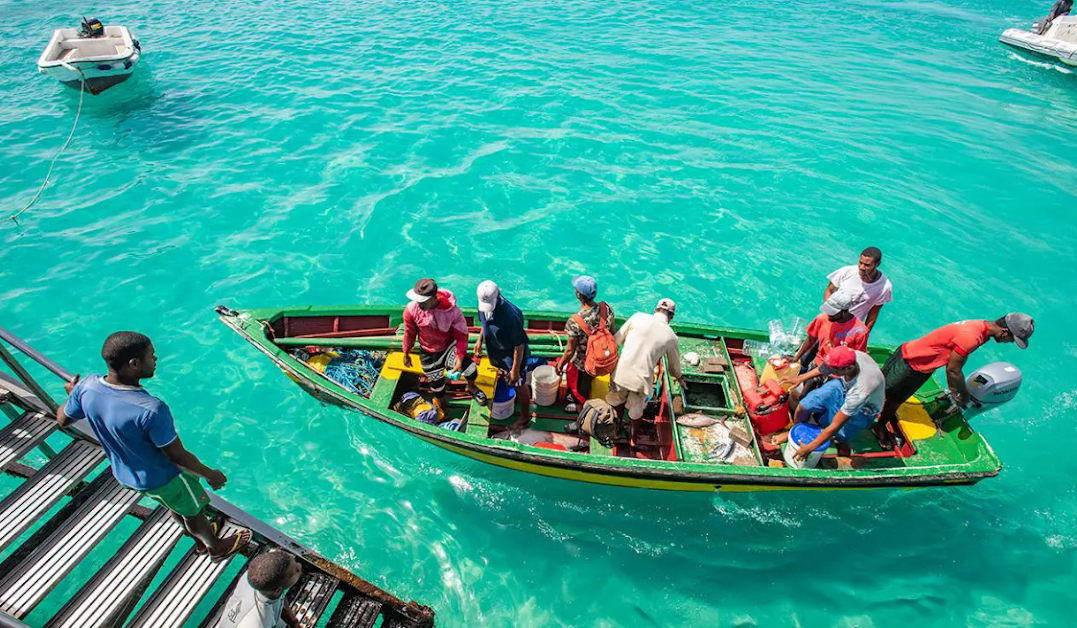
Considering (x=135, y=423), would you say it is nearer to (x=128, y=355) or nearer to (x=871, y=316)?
(x=128, y=355)

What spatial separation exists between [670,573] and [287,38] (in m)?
30.9

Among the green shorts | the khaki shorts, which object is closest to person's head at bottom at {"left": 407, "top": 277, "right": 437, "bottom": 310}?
the khaki shorts

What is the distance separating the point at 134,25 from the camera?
28953 millimetres

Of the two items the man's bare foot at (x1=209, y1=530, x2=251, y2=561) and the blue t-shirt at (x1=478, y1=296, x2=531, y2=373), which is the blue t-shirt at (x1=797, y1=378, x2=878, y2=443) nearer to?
the blue t-shirt at (x1=478, y1=296, x2=531, y2=373)

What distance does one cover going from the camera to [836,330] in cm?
823

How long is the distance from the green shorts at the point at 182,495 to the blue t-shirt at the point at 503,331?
146 inches

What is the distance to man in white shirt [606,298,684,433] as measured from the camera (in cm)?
709

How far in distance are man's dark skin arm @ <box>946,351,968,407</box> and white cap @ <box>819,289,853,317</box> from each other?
143 centimetres

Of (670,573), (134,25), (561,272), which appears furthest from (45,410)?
(134,25)

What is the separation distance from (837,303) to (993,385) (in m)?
2.24

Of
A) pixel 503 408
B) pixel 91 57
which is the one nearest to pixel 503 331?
pixel 503 408

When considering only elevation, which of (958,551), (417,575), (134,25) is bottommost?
(417,575)

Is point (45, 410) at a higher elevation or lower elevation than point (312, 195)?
higher

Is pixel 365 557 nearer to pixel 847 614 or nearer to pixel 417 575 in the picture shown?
pixel 417 575
